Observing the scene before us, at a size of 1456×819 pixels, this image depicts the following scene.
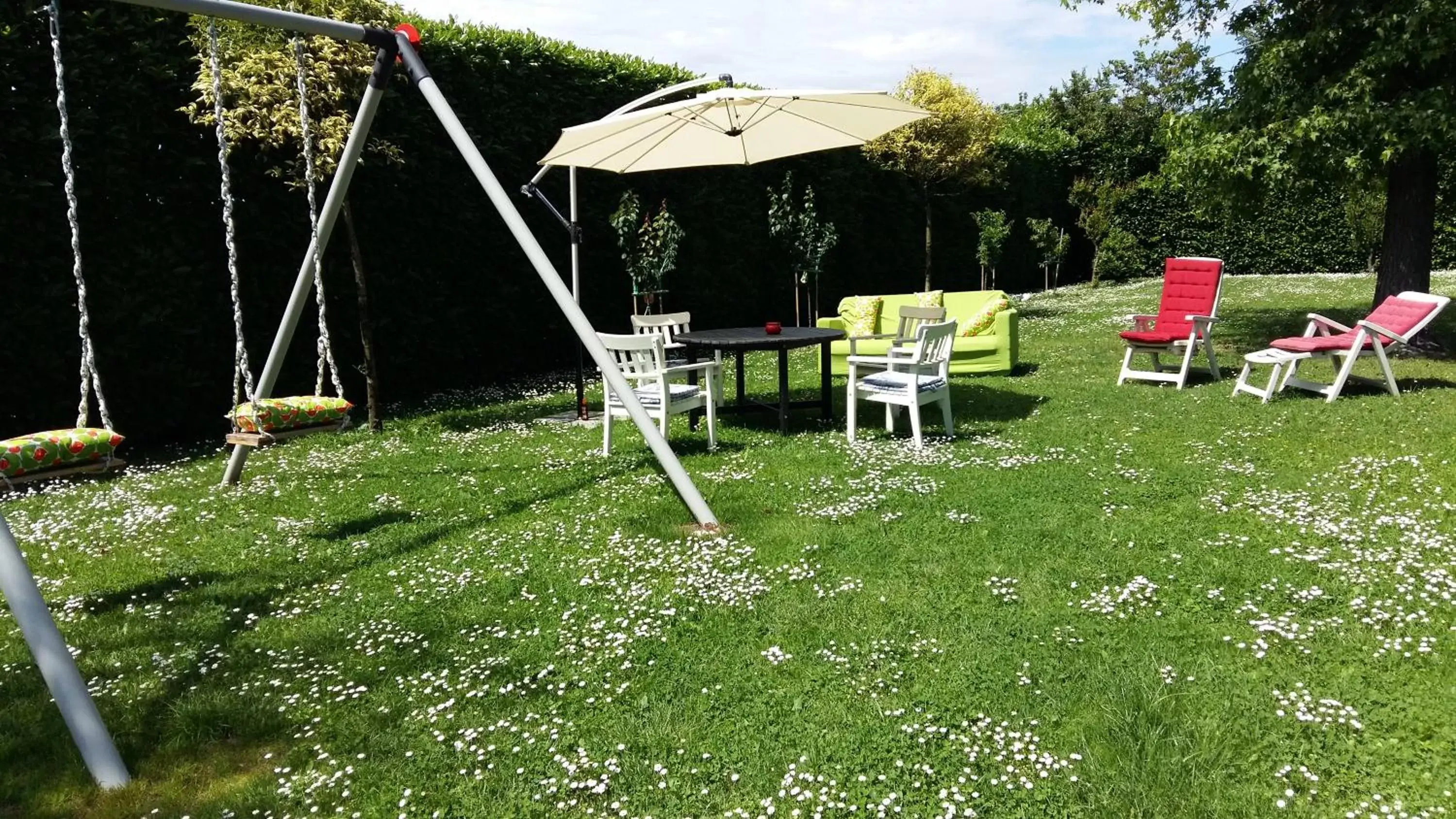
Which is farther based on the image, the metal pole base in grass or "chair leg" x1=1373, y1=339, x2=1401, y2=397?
"chair leg" x1=1373, y1=339, x2=1401, y2=397

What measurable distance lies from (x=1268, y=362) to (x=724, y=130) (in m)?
5.39

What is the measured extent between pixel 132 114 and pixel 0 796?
6.29 m

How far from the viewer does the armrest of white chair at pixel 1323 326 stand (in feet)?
26.7

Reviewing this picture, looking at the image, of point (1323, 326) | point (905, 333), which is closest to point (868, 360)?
point (905, 333)

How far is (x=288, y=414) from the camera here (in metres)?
5.01

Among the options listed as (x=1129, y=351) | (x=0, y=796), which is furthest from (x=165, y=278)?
(x=1129, y=351)

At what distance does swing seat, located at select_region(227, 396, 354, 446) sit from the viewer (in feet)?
16.1

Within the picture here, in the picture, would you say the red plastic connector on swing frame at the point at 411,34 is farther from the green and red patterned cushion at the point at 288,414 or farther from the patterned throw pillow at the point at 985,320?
the patterned throw pillow at the point at 985,320

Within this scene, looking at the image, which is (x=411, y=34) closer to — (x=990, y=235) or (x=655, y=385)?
(x=655, y=385)

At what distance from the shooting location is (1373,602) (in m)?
3.59

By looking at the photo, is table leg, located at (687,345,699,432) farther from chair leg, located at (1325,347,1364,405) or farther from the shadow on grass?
chair leg, located at (1325,347,1364,405)

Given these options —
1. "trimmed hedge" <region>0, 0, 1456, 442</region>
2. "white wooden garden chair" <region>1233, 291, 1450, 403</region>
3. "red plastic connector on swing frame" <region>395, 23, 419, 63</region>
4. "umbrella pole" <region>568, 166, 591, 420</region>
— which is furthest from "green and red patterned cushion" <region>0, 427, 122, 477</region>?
"white wooden garden chair" <region>1233, 291, 1450, 403</region>

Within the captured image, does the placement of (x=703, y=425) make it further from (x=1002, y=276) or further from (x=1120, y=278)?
(x=1120, y=278)

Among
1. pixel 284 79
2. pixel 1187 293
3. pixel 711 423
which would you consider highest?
pixel 284 79
